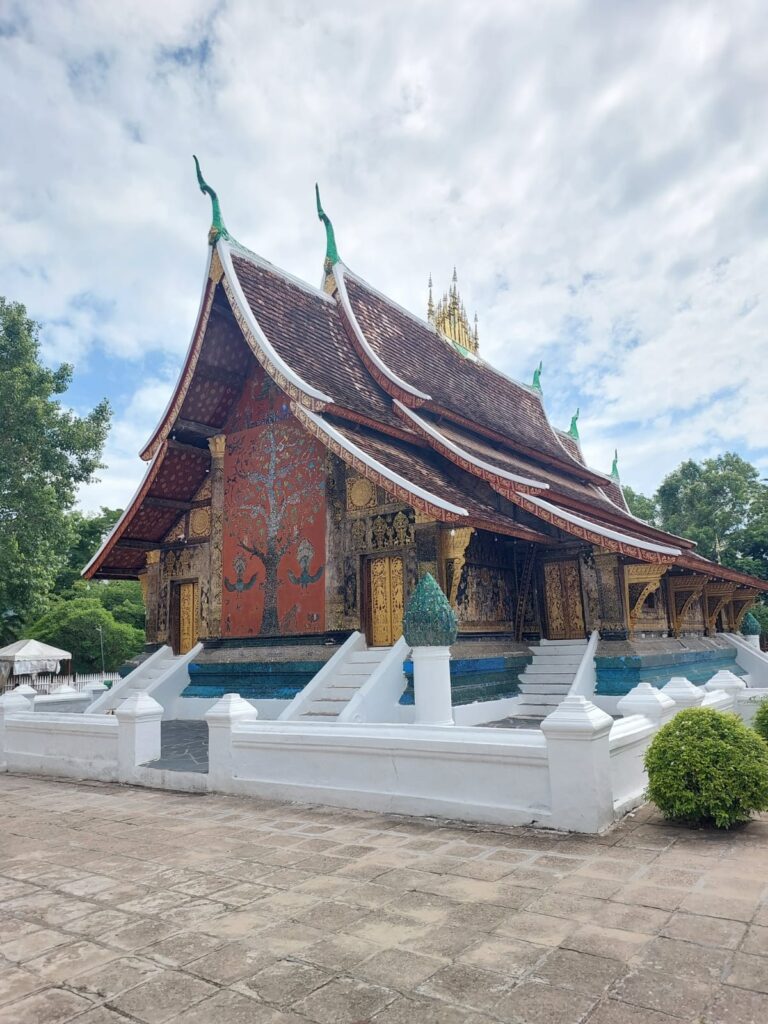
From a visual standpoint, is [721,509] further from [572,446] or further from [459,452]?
[459,452]

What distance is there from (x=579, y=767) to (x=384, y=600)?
5.13 metres

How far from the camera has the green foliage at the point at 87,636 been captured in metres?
22.0

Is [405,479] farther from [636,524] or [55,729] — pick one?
[636,524]

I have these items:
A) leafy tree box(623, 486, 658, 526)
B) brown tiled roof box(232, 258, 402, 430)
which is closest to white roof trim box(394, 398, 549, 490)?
brown tiled roof box(232, 258, 402, 430)

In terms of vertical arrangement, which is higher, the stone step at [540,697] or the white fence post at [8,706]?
the white fence post at [8,706]

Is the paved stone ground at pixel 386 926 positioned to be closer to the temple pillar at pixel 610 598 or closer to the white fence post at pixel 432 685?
the white fence post at pixel 432 685

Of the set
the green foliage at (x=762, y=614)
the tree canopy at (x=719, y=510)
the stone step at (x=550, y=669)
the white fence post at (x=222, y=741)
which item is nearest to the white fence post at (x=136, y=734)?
the white fence post at (x=222, y=741)

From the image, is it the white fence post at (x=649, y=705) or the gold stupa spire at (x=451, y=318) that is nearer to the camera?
the white fence post at (x=649, y=705)

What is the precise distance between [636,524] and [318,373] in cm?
634

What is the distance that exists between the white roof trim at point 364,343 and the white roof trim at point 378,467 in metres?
1.96

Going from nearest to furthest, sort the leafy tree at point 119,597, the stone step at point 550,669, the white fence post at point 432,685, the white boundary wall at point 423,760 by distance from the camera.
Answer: the white boundary wall at point 423,760 < the white fence post at point 432,685 < the stone step at point 550,669 < the leafy tree at point 119,597

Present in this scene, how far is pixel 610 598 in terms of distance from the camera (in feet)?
31.3

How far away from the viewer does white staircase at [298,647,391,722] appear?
8.05 meters

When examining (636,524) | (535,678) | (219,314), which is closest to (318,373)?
(219,314)
